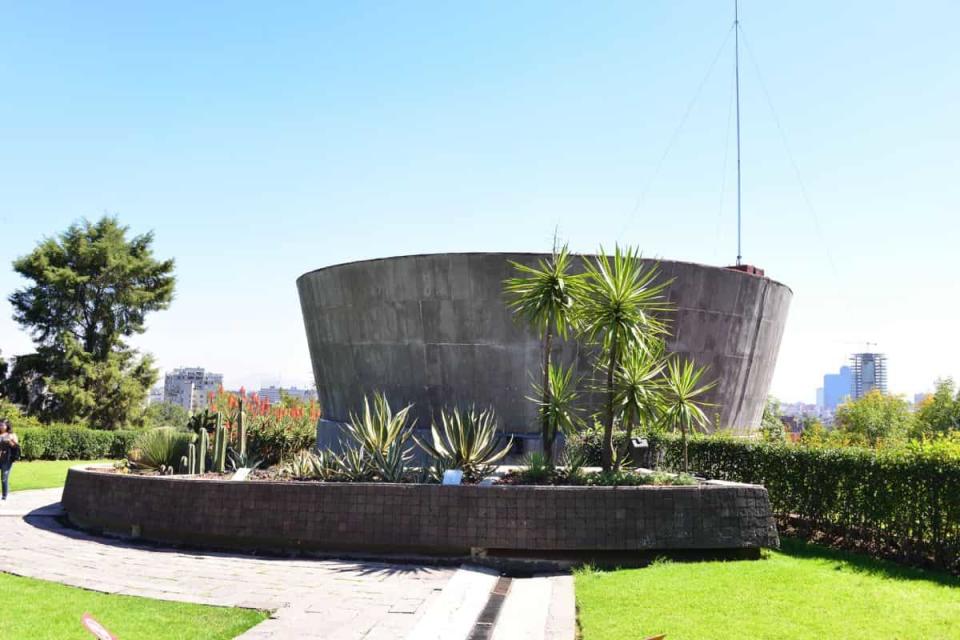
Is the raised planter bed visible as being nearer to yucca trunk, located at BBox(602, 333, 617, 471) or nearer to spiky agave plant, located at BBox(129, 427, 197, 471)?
yucca trunk, located at BBox(602, 333, 617, 471)

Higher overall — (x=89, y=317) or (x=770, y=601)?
(x=89, y=317)

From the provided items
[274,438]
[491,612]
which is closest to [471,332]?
[274,438]

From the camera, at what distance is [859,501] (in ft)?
28.7

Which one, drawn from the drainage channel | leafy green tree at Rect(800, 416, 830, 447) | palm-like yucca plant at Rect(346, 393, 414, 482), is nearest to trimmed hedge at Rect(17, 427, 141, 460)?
palm-like yucca plant at Rect(346, 393, 414, 482)

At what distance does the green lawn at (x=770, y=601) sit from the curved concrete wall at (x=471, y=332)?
7601 mm

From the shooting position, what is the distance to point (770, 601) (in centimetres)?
601

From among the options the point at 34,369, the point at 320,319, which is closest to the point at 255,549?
the point at 320,319

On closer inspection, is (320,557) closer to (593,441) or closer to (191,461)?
(191,461)

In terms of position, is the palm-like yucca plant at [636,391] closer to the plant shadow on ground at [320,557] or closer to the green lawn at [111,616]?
the plant shadow on ground at [320,557]

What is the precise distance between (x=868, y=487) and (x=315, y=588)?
6.75m

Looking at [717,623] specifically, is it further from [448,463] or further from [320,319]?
[320,319]

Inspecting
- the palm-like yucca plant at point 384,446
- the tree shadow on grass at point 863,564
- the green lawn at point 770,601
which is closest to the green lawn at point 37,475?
the palm-like yucca plant at point 384,446

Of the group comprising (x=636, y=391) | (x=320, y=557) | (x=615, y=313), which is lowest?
(x=320, y=557)

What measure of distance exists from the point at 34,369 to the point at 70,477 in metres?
30.3
